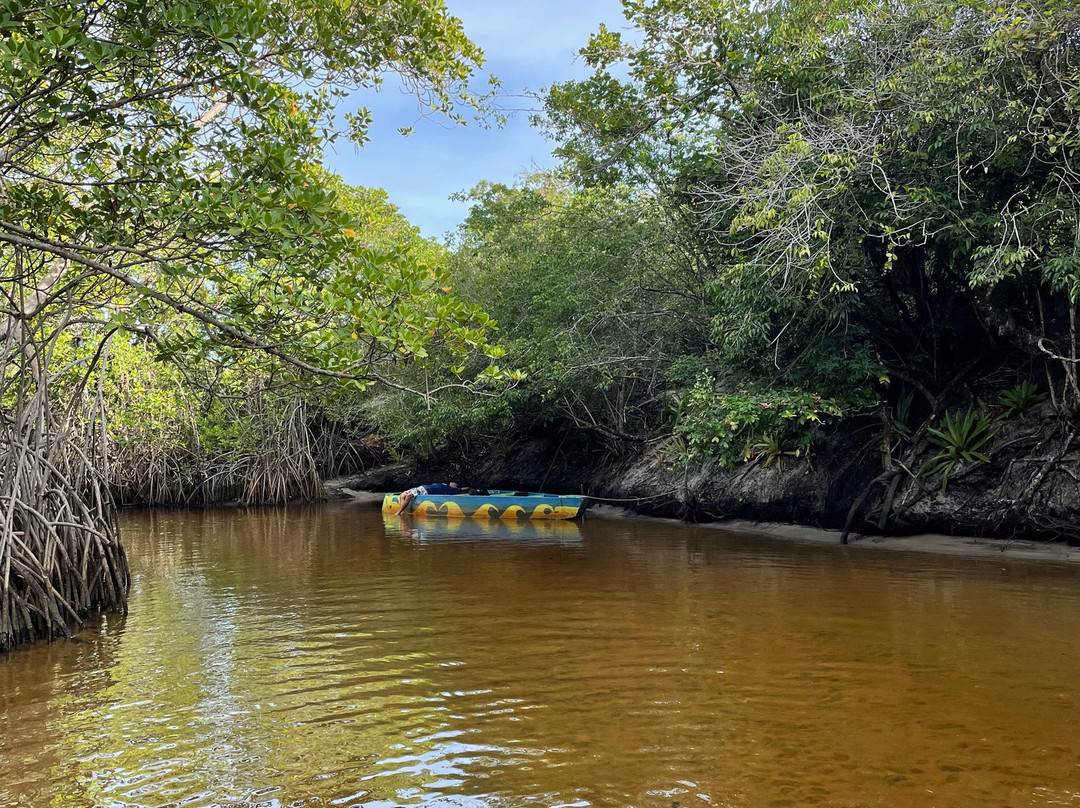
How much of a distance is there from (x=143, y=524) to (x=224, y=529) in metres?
2.12

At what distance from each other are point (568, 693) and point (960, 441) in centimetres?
677

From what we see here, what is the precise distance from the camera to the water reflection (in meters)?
11.5

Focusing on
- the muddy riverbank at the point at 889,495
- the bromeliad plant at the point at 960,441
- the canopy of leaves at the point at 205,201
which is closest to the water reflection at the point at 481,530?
the muddy riverbank at the point at 889,495

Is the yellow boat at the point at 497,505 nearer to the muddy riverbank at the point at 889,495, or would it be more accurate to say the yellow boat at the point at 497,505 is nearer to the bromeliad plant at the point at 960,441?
the muddy riverbank at the point at 889,495

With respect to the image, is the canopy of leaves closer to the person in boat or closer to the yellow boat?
the yellow boat

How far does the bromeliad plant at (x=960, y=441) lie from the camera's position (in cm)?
903

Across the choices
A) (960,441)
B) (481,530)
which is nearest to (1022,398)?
(960,441)

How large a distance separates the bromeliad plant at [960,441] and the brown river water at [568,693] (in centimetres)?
139

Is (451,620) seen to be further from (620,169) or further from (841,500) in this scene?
(620,169)

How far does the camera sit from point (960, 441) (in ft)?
29.8

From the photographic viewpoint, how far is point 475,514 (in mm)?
14508

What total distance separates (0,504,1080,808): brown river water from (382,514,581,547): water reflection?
3.40 meters

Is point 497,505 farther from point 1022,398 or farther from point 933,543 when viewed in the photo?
point 1022,398

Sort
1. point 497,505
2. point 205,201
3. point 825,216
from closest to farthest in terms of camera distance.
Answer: point 205,201 < point 825,216 < point 497,505
